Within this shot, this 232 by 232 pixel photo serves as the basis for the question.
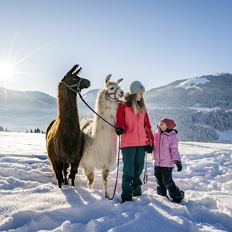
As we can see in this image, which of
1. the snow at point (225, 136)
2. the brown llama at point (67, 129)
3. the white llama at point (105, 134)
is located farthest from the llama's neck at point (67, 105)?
the snow at point (225, 136)

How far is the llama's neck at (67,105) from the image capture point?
5.50m

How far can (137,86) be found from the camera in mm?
5102

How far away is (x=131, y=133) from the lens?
5141 mm

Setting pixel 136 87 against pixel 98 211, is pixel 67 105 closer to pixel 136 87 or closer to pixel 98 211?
pixel 136 87

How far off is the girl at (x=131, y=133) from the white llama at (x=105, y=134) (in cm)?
20

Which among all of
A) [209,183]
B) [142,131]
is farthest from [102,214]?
[209,183]

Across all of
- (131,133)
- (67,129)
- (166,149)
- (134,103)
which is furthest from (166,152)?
(67,129)

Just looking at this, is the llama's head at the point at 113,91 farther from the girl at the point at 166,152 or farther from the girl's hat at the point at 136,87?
the girl at the point at 166,152

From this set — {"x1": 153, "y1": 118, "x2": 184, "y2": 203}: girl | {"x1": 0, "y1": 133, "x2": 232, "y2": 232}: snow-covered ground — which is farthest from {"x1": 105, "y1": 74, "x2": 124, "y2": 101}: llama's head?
{"x1": 0, "y1": 133, "x2": 232, "y2": 232}: snow-covered ground

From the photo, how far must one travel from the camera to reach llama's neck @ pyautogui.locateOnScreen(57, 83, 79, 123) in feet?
18.0

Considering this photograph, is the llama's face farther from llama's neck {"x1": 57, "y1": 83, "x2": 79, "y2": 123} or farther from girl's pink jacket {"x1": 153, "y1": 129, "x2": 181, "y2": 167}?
girl's pink jacket {"x1": 153, "y1": 129, "x2": 181, "y2": 167}

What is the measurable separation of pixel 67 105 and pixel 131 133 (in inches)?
42.4

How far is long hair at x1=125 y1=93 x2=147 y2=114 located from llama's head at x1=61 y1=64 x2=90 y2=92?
30.7 inches

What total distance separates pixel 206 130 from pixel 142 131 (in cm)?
13742
